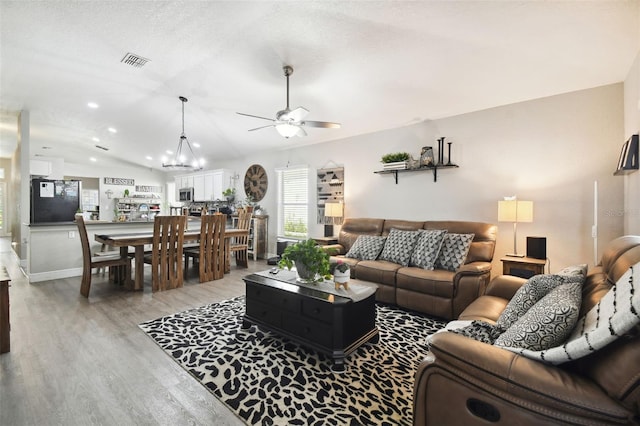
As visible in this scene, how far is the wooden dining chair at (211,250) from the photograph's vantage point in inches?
182

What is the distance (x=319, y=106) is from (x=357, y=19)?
1.89m

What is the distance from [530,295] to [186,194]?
29.3 ft

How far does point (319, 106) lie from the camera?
438 cm

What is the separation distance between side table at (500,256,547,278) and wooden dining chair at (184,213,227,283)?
13.8 feet

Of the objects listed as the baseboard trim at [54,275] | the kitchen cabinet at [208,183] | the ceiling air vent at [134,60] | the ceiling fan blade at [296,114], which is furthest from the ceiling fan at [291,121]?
the kitchen cabinet at [208,183]

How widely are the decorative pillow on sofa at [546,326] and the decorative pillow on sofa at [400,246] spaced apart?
231 cm

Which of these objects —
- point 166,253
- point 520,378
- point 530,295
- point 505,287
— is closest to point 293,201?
point 166,253

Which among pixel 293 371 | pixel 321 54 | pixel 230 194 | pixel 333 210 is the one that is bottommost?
pixel 293 371

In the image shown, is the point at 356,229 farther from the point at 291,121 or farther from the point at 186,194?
the point at 186,194

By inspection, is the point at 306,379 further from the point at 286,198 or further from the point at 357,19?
the point at 286,198

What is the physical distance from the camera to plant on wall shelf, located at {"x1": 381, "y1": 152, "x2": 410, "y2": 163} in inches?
174

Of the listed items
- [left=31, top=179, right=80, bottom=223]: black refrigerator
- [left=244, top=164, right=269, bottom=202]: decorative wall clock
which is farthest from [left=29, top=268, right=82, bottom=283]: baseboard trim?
[left=244, top=164, right=269, bottom=202]: decorative wall clock

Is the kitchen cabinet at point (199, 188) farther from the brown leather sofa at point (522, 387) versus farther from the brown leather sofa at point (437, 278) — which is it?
the brown leather sofa at point (522, 387)

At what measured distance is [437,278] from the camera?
10.1ft
